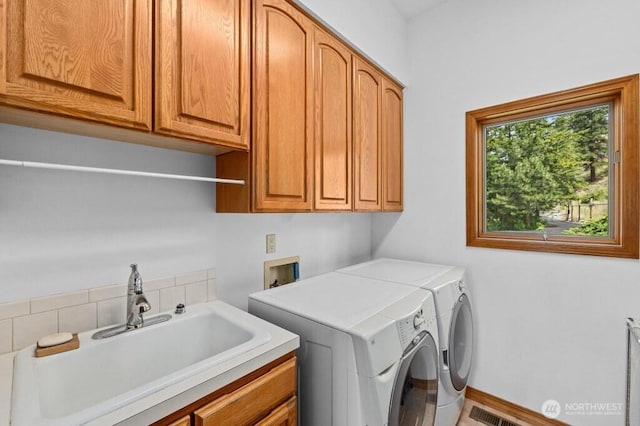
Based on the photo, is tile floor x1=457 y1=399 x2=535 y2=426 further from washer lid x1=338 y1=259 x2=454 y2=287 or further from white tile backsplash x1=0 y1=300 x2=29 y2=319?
white tile backsplash x1=0 y1=300 x2=29 y2=319

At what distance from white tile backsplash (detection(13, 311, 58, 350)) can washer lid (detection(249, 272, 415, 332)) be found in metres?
0.73

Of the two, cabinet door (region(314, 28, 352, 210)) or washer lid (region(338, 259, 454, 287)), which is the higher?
cabinet door (region(314, 28, 352, 210))

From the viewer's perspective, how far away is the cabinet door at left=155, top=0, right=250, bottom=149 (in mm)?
971

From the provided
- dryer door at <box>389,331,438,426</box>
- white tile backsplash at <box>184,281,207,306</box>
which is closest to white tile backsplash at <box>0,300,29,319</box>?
white tile backsplash at <box>184,281,207,306</box>

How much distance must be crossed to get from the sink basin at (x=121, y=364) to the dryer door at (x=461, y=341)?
4.04 feet

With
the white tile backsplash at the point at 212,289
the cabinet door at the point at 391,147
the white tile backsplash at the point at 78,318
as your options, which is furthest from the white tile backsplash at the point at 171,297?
the cabinet door at the point at 391,147

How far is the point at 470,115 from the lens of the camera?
202cm

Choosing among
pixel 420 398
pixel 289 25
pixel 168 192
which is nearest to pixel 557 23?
pixel 289 25

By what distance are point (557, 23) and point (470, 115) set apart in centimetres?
65

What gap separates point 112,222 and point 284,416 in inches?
39.3

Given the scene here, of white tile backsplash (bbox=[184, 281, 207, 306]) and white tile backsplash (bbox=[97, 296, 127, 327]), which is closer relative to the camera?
white tile backsplash (bbox=[97, 296, 127, 327])

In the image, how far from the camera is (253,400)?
0.91m

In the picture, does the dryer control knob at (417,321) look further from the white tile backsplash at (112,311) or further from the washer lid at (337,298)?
the white tile backsplash at (112,311)

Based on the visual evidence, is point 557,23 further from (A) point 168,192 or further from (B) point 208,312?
(B) point 208,312
